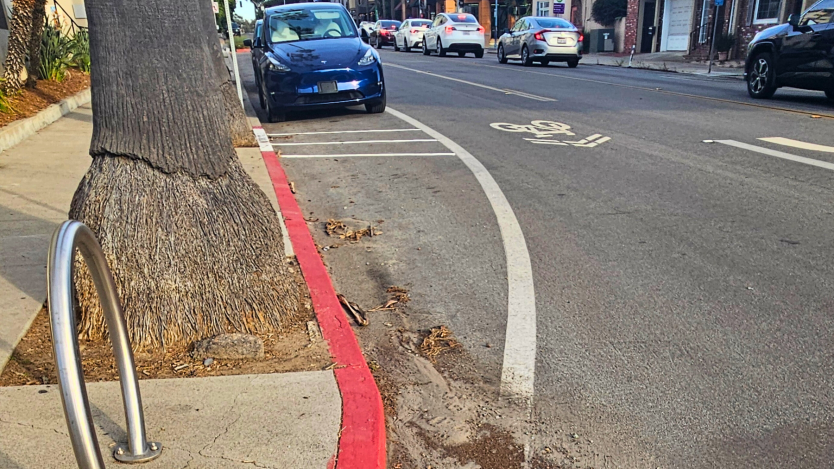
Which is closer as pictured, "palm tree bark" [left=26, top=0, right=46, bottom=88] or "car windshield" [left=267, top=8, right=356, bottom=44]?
"palm tree bark" [left=26, top=0, right=46, bottom=88]

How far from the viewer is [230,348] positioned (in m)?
3.58

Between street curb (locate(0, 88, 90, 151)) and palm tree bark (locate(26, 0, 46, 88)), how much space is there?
0.62 meters

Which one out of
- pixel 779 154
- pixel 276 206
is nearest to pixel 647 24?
pixel 779 154

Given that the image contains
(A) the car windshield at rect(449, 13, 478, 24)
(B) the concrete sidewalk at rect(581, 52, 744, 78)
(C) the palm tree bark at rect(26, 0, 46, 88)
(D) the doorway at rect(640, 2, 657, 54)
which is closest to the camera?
(C) the palm tree bark at rect(26, 0, 46, 88)

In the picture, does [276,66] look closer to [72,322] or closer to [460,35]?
[72,322]

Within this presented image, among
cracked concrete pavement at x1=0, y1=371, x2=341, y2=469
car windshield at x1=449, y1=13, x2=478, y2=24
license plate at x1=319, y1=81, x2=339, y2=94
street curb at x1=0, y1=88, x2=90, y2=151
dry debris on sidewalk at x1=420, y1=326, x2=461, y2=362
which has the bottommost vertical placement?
dry debris on sidewalk at x1=420, y1=326, x2=461, y2=362

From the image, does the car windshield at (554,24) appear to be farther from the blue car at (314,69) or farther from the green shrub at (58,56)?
the green shrub at (58,56)

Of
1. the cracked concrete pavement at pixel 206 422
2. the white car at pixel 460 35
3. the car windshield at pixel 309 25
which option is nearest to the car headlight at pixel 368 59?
the car windshield at pixel 309 25

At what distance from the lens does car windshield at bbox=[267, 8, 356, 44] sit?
12.5 meters

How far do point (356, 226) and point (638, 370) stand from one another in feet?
10.3

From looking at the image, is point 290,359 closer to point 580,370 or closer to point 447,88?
point 580,370

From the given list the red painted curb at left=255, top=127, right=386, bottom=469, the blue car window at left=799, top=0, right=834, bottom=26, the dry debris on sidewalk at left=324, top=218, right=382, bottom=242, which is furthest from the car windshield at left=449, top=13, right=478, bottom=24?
the red painted curb at left=255, top=127, right=386, bottom=469

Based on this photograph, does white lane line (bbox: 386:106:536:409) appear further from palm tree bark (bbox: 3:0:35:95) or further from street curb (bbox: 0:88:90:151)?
palm tree bark (bbox: 3:0:35:95)

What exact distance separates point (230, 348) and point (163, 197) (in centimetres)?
85
